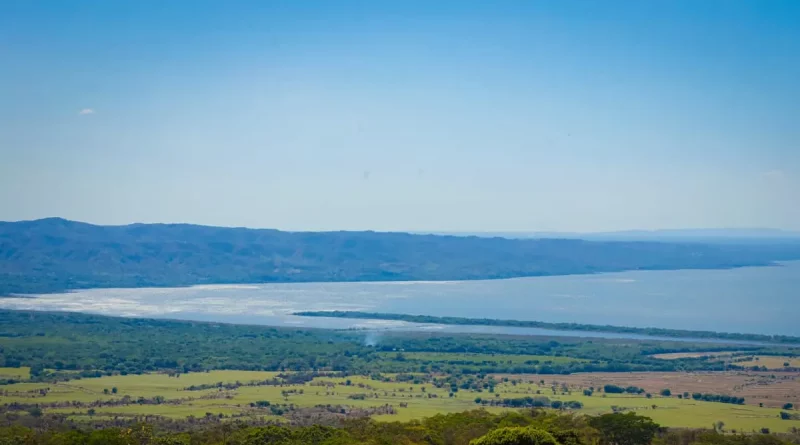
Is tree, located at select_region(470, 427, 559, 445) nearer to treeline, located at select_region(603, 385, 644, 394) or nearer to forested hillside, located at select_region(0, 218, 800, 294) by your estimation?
treeline, located at select_region(603, 385, 644, 394)

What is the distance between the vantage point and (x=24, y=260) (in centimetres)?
12775

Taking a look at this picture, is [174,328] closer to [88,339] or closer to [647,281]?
[88,339]

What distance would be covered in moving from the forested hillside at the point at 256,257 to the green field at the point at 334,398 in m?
70.3

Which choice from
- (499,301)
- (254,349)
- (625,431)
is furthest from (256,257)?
(625,431)

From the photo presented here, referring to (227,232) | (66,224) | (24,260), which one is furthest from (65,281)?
(227,232)

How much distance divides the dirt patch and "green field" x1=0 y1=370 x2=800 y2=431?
8.28 ft

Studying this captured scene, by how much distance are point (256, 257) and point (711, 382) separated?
101848 mm

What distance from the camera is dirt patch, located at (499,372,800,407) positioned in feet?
147

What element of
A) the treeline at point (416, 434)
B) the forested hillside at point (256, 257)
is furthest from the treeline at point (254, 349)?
the forested hillside at point (256, 257)

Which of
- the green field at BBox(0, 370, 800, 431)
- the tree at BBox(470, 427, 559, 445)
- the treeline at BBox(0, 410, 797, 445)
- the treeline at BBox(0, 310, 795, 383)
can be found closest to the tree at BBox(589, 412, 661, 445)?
the treeline at BBox(0, 410, 797, 445)

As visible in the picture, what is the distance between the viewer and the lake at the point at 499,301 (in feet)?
273

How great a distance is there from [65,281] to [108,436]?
330 ft

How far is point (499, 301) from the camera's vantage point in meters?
105

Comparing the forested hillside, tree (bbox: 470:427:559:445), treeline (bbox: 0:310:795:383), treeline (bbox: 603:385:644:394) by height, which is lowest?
treeline (bbox: 603:385:644:394)
